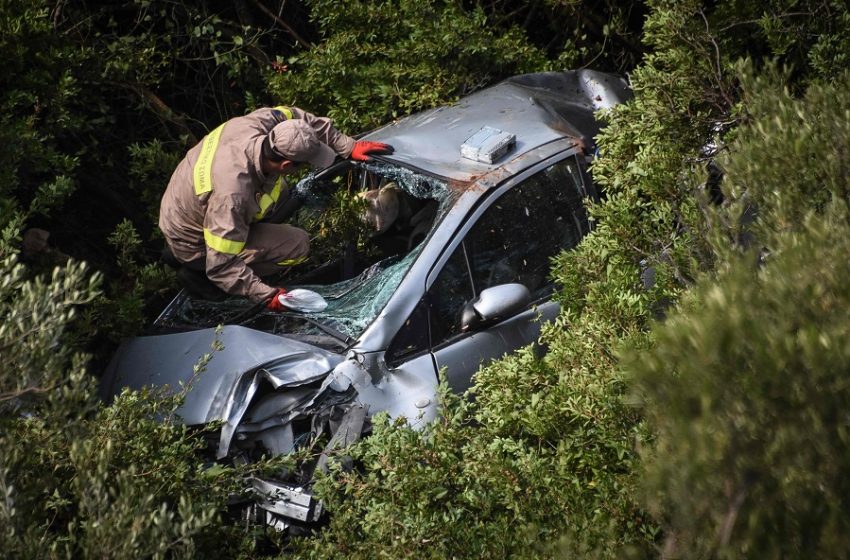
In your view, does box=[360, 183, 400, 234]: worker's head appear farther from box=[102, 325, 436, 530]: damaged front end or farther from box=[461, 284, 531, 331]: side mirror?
box=[102, 325, 436, 530]: damaged front end

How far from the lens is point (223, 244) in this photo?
4.53 metres

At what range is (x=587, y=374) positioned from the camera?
11.5 feet

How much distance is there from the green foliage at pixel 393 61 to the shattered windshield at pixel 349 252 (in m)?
1.20

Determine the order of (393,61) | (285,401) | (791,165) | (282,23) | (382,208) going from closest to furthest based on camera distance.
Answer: (791,165) < (285,401) < (382,208) < (393,61) < (282,23)

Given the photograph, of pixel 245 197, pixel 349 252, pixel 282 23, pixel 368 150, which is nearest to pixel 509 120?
pixel 368 150

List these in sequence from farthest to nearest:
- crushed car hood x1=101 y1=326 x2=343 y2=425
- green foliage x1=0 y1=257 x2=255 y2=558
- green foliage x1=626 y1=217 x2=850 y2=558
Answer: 1. crushed car hood x1=101 y1=326 x2=343 y2=425
2. green foliage x1=0 y1=257 x2=255 y2=558
3. green foliage x1=626 y1=217 x2=850 y2=558

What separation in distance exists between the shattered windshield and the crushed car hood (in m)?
0.16

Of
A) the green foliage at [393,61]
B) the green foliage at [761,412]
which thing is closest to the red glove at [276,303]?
the green foliage at [393,61]

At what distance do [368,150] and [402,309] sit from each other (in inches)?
43.4

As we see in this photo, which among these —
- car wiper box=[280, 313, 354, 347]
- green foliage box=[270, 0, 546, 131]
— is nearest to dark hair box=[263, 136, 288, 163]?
car wiper box=[280, 313, 354, 347]

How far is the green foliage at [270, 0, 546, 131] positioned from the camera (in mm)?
6137

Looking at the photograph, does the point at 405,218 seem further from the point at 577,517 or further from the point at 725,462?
the point at 725,462

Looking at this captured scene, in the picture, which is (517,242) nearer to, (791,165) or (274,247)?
(274,247)

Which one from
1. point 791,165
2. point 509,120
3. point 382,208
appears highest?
point 791,165
